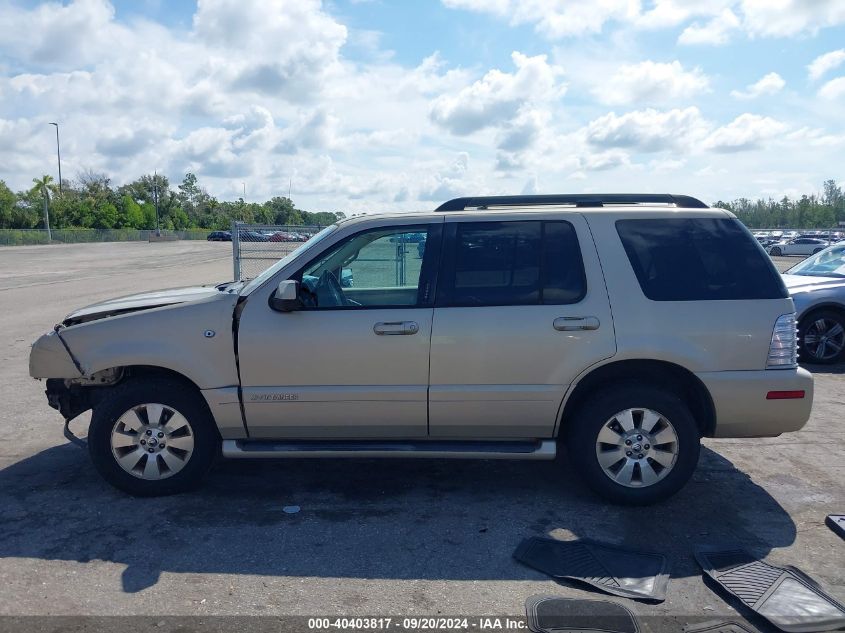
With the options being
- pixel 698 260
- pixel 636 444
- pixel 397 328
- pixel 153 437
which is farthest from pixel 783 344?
pixel 153 437

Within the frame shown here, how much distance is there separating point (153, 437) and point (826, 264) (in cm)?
956

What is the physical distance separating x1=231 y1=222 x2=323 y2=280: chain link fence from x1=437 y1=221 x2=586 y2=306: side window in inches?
310

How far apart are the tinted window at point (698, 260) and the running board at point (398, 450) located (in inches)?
50.8

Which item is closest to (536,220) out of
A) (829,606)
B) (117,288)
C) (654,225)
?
(654,225)

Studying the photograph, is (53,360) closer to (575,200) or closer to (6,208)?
(575,200)

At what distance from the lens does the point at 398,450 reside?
15.7 feet

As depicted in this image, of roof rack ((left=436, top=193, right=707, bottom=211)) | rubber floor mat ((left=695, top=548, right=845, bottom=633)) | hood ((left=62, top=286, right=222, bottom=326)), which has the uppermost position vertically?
roof rack ((left=436, top=193, right=707, bottom=211))

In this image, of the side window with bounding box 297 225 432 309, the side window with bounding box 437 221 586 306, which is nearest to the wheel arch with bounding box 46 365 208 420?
the side window with bounding box 297 225 432 309

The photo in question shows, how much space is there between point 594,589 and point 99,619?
2.45 meters

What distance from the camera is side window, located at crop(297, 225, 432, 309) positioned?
16.1ft

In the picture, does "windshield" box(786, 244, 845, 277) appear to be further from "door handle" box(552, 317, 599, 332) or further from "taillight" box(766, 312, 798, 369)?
"door handle" box(552, 317, 599, 332)

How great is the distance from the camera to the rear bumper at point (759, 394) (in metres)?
4.73

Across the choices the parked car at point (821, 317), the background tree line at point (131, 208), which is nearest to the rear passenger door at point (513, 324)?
the parked car at point (821, 317)

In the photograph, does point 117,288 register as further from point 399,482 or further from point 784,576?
point 784,576
